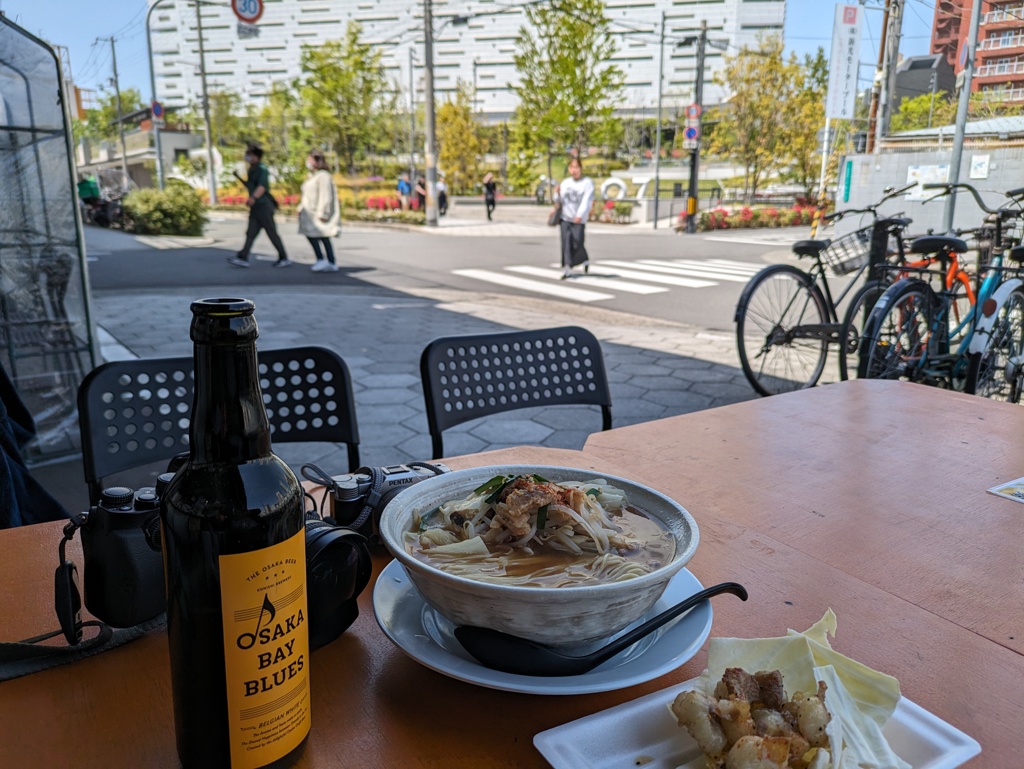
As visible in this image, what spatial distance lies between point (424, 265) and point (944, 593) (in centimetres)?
1184

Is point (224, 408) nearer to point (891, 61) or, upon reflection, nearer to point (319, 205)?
point (891, 61)

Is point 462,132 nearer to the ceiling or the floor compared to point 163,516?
nearer to the ceiling

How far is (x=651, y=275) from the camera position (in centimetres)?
1088

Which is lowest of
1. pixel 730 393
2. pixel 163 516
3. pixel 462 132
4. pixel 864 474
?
pixel 730 393

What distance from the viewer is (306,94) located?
3183cm

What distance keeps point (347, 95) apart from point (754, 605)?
33159 mm

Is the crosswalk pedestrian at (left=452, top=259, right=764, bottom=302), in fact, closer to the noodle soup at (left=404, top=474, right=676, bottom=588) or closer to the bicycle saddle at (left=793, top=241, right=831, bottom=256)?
the bicycle saddle at (left=793, top=241, right=831, bottom=256)

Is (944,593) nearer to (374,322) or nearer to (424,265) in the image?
(374,322)

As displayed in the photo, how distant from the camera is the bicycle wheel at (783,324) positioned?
4547 mm

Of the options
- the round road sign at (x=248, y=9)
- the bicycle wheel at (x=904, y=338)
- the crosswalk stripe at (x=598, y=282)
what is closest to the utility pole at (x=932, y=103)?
the bicycle wheel at (x=904, y=338)

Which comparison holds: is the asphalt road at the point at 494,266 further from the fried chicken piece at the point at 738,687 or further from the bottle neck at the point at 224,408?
the bottle neck at the point at 224,408

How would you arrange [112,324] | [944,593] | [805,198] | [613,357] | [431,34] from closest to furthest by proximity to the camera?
[944,593]
[613,357]
[112,324]
[431,34]
[805,198]

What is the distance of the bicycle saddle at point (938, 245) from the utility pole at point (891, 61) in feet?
8.89

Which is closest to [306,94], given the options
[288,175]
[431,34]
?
[288,175]
